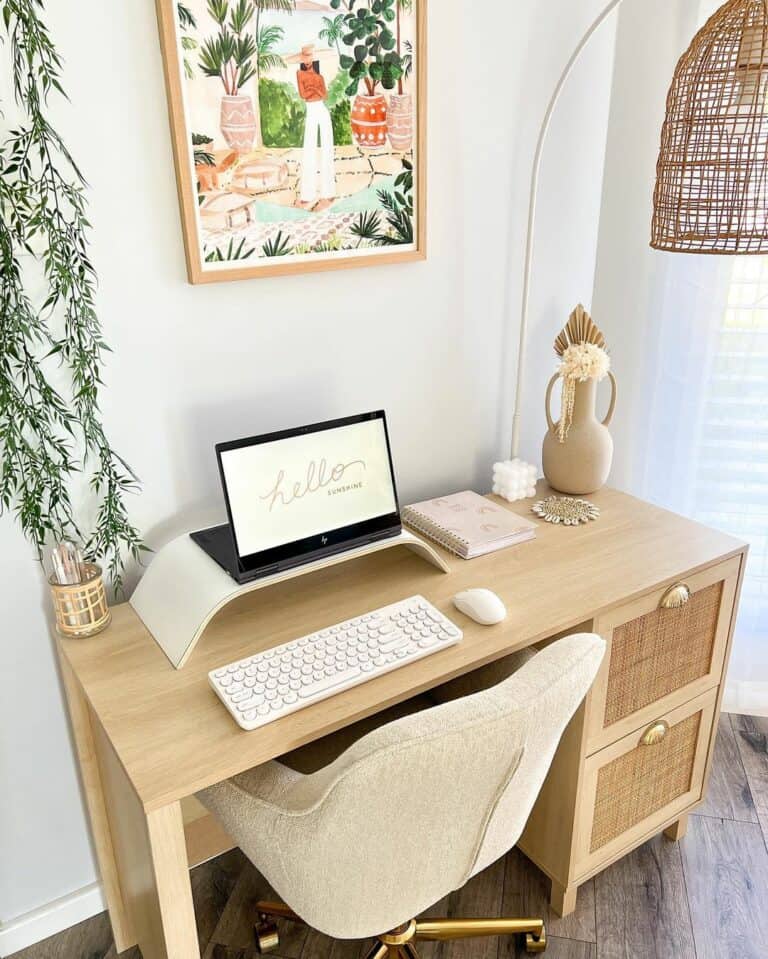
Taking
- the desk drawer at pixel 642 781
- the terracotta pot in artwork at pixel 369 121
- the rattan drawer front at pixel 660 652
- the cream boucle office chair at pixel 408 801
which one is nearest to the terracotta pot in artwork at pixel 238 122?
the terracotta pot in artwork at pixel 369 121

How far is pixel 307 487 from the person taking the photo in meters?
1.43

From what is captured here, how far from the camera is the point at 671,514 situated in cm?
175

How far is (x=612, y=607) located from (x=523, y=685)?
0.46 metres

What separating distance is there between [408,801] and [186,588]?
1.79 feet

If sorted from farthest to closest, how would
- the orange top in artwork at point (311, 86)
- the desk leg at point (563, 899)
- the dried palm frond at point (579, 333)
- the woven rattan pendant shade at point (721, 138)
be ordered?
A: the dried palm frond at point (579, 333), the desk leg at point (563, 899), the orange top in artwork at point (311, 86), the woven rattan pendant shade at point (721, 138)

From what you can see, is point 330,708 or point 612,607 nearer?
point 330,708

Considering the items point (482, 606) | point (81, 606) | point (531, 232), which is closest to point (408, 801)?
point (482, 606)

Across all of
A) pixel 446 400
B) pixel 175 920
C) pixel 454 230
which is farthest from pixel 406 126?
pixel 175 920

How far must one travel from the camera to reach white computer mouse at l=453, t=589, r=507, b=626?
4.40 feet

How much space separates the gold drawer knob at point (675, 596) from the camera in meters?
1.50

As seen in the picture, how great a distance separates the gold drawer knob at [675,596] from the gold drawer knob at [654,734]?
27cm

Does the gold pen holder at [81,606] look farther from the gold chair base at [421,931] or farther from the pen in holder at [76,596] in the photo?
the gold chair base at [421,931]

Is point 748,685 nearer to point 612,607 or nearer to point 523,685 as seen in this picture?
point 612,607

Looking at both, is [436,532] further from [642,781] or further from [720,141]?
[720,141]
